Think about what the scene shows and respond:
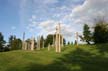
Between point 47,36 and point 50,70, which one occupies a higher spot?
point 47,36

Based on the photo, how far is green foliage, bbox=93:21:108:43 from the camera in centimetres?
7431

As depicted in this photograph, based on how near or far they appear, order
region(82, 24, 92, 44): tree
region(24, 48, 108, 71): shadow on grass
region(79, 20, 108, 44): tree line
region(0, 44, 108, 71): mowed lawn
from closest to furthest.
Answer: region(24, 48, 108, 71): shadow on grass < region(0, 44, 108, 71): mowed lawn < region(79, 20, 108, 44): tree line < region(82, 24, 92, 44): tree

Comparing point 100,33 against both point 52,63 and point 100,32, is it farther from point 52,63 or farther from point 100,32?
point 52,63

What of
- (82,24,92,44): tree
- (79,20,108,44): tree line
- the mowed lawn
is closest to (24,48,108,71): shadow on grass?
the mowed lawn

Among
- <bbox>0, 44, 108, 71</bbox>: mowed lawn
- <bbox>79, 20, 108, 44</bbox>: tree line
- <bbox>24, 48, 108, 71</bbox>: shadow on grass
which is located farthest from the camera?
<bbox>79, 20, 108, 44</bbox>: tree line

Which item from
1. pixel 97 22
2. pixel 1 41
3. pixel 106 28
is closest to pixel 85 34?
pixel 97 22

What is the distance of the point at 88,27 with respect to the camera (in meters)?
96.0

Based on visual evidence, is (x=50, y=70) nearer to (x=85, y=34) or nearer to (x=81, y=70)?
(x=81, y=70)

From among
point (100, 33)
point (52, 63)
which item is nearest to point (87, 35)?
point (100, 33)

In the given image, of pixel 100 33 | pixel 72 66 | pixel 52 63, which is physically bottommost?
pixel 72 66

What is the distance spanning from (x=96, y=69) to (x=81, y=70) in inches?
80.9

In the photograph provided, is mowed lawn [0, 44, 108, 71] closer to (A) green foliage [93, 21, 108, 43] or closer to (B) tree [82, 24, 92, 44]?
(A) green foliage [93, 21, 108, 43]

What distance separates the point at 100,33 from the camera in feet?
245

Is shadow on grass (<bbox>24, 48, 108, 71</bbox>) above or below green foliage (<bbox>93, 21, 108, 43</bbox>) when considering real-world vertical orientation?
below
